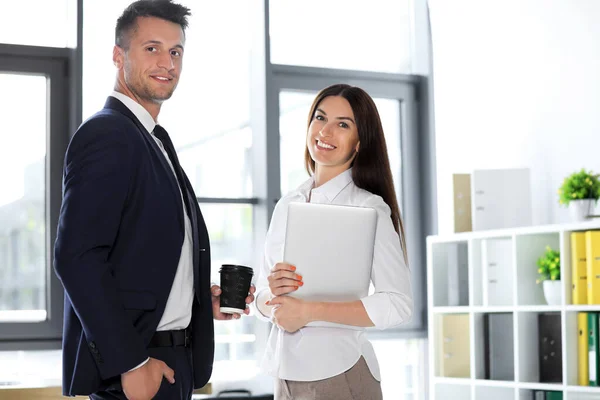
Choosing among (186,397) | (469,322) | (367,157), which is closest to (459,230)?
(469,322)

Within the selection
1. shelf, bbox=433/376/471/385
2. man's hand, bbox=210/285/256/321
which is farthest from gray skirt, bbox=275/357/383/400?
shelf, bbox=433/376/471/385

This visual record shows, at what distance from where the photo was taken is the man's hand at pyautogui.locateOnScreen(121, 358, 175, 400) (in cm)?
165

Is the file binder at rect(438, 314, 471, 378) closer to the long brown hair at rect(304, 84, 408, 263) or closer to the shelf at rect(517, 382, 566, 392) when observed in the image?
the shelf at rect(517, 382, 566, 392)

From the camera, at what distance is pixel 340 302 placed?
2104mm

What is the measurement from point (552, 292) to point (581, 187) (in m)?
0.49

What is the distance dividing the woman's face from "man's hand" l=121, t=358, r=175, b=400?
2.86 ft

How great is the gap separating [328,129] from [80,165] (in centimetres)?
85

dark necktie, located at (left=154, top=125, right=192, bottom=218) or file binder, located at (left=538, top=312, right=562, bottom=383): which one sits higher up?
dark necktie, located at (left=154, top=125, right=192, bottom=218)

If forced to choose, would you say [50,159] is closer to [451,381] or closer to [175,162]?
[451,381]

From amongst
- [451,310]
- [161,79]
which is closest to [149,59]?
[161,79]

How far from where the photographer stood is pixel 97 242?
5.44 feet

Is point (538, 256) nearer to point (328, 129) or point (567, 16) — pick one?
point (567, 16)

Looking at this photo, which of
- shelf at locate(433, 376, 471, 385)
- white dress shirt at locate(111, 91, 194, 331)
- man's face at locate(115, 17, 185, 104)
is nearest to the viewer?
white dress shirt at locate(111, 91, 194, 331)

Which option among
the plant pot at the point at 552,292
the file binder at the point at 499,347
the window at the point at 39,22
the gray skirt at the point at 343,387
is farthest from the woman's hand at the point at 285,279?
the window at the point at 39,22
